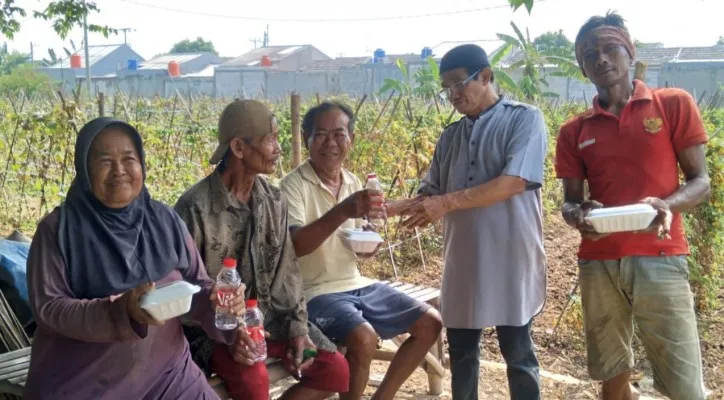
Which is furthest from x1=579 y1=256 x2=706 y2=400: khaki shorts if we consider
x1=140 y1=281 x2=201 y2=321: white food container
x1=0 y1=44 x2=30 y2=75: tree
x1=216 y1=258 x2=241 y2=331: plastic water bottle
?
x1=0 y1=44 x2=30 y2=75: tree

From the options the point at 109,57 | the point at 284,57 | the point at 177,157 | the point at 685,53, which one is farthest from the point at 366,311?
the point at 109,57

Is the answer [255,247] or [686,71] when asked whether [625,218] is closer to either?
[255,247]

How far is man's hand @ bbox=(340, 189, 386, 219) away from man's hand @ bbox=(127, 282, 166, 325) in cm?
120

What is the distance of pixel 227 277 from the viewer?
249 centimetres

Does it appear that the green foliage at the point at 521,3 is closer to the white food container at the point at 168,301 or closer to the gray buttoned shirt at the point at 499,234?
the gray buttoned shirt at the point at 499,234

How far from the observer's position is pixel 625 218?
2.51m

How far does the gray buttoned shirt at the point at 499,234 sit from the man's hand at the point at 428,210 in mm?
176

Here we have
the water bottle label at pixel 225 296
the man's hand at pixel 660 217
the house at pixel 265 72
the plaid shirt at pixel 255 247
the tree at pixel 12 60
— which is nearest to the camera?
the water bottle label at pixel 225 296

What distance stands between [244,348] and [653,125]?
181 centimetres

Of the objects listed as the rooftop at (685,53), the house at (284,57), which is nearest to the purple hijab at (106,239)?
the rooftop at (685,53)

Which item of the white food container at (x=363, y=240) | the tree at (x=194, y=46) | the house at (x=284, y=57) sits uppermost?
the tree at (x=194, y=46)

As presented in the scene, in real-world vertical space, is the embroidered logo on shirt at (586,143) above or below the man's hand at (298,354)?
above

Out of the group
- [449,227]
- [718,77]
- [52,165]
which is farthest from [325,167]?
[718,77]

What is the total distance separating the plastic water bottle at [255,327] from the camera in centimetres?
271
